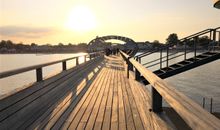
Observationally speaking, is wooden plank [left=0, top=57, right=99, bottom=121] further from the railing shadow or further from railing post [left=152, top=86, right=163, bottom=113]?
railing post [left=152, top=86, right=163, bottom=113]

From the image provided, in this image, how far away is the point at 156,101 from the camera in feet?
13.8

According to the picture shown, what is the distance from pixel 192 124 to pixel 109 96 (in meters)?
5.57

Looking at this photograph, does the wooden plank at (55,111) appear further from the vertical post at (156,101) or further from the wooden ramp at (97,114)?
the vertical post at (156,101)

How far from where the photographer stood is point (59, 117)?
5.09m

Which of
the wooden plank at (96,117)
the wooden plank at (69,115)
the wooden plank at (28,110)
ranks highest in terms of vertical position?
the wooden plank at (28,110)

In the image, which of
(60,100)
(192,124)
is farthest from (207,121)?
(60,100)

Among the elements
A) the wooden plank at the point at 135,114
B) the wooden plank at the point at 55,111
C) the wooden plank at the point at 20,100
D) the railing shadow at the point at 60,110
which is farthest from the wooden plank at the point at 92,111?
the wooden plank at the point at 20,100

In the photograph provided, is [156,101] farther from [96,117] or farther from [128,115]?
[96,117]

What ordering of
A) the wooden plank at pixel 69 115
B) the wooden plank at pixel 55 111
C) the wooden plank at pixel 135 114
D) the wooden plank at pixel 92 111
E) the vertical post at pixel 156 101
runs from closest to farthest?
the vertical post at pixel 156 101 < the wooden plank at pixel 135 114 < the wooden plank at pixel 69 115 < the wooden plank at pixel 55 111 < the wooden plank at pixel 92 111

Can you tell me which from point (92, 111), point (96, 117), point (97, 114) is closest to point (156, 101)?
point (96, 117)

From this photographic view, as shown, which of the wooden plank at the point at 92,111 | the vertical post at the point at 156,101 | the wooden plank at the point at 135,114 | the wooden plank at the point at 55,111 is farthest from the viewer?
the wooden plank at the point at 92,111

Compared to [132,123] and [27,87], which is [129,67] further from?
[132,123]

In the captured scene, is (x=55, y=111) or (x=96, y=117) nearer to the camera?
(x=96, y=117)

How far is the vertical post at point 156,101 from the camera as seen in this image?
13.6 feet
